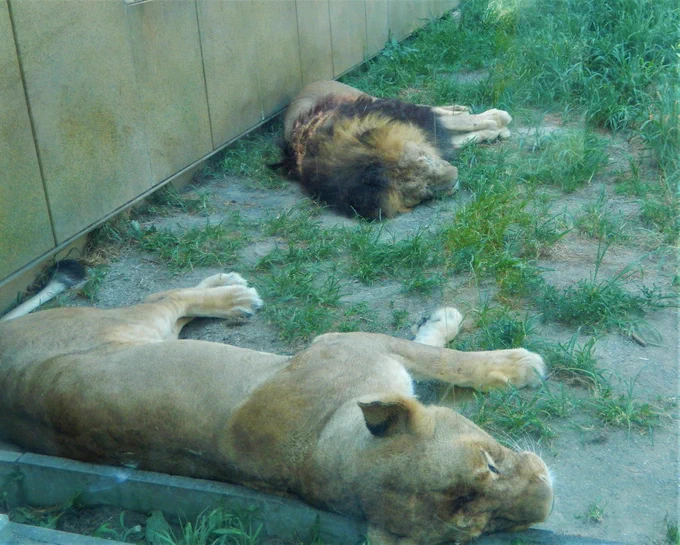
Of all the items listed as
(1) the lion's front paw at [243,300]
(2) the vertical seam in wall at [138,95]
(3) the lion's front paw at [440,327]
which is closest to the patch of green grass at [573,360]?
Answer: (3) the lion's front paw at [440,327]

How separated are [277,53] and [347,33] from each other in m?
1.35

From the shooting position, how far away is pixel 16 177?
14.6 feet

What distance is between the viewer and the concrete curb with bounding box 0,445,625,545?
8.96 feet

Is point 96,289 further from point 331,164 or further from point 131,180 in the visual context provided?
point 331,164

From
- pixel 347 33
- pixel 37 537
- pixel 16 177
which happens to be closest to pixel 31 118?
pixel 16 177

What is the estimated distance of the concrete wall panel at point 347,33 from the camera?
8.00 metres

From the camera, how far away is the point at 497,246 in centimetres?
463

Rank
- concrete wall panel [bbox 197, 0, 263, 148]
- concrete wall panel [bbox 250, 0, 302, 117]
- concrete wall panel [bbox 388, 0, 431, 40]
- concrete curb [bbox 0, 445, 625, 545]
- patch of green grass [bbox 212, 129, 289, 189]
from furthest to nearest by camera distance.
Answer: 1. concrete wall panel [bbox 388, 0, 431, 40]
2. concrete wall panel [bbox 250, 0, 302, 117]
3. concrete wall panel [bbox 197, 0, 263, 148]
4. patch of green grass [bbox 212, 129, 289, 189]
5. concrete curb [bbox 0, 445, 625, 545]

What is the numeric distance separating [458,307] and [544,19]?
2.68 m

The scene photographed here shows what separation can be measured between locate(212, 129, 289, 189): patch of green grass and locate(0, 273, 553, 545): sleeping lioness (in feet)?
7.01

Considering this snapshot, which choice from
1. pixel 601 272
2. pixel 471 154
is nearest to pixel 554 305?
pixel 601 272

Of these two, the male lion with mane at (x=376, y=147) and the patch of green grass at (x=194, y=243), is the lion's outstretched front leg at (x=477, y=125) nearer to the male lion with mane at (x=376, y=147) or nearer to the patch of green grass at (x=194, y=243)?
the male lion with mane at (x=376, y=147)

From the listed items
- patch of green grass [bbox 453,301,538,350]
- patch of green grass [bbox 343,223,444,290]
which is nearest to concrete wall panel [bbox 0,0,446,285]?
patch of green grass [bbox 343,223,444,290]

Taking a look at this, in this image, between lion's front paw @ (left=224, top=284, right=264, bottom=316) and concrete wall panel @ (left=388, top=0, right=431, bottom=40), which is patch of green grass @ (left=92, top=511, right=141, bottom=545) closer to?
lion's front paw @ (left=224, top=284, right=264, bottom=316)
